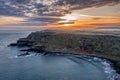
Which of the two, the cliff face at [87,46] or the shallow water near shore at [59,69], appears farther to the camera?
the cliff face at [87,46]

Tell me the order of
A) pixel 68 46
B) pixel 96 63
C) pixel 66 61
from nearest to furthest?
pixel 96 63
pixel 66 61
pixel 68 46

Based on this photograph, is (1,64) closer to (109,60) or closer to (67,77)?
(67,77)

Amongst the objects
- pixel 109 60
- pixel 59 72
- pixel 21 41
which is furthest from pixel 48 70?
pixel 21 41

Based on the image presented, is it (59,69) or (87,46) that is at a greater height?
(87,46)

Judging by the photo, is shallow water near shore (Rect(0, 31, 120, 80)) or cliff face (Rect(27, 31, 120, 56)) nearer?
shallow water near shore (Rect(0, 31, 120, 80))

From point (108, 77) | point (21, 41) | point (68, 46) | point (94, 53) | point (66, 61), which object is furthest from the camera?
point (21, 41)

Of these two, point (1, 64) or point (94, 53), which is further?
point (94, 53)

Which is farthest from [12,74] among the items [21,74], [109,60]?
[109,60]

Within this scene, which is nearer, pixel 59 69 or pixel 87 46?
pixel 59 69

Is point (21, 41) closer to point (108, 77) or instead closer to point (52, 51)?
point (52, 51)
